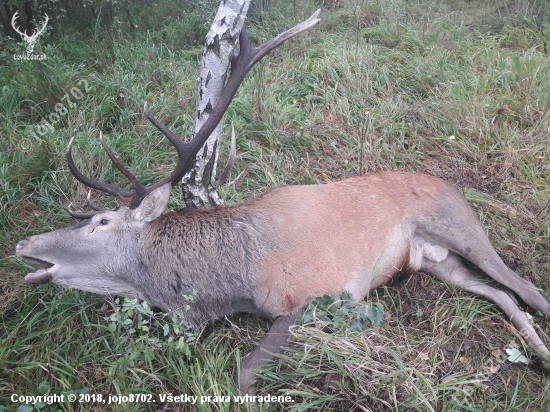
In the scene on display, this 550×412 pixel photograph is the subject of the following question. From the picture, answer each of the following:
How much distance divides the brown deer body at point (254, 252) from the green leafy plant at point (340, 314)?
124 mm

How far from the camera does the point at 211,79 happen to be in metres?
3.73

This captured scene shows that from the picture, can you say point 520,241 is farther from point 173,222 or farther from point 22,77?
point 22,77

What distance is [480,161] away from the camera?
4.86m

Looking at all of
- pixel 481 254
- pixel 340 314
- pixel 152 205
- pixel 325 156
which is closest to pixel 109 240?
pixel 152 205

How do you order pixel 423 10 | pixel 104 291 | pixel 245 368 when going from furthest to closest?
pixel 423 10 < pixel 104 291 < pixel 245 368

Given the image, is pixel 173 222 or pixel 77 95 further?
pixel 77 95

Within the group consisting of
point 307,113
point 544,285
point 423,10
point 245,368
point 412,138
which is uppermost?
point 423,10

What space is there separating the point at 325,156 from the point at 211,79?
1.77 metres

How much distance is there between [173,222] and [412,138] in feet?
9.69

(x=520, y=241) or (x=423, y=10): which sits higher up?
(x=423, y=10)

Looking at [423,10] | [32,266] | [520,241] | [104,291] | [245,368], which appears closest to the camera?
[245,368]

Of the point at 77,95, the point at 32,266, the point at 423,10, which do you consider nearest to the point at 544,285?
the point at 32,266

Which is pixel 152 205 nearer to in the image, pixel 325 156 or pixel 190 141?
pixel 190 141

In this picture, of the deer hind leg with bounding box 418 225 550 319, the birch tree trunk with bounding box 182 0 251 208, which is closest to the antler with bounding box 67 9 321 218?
the birch tree trunk with bounding box 182 0 251 208
